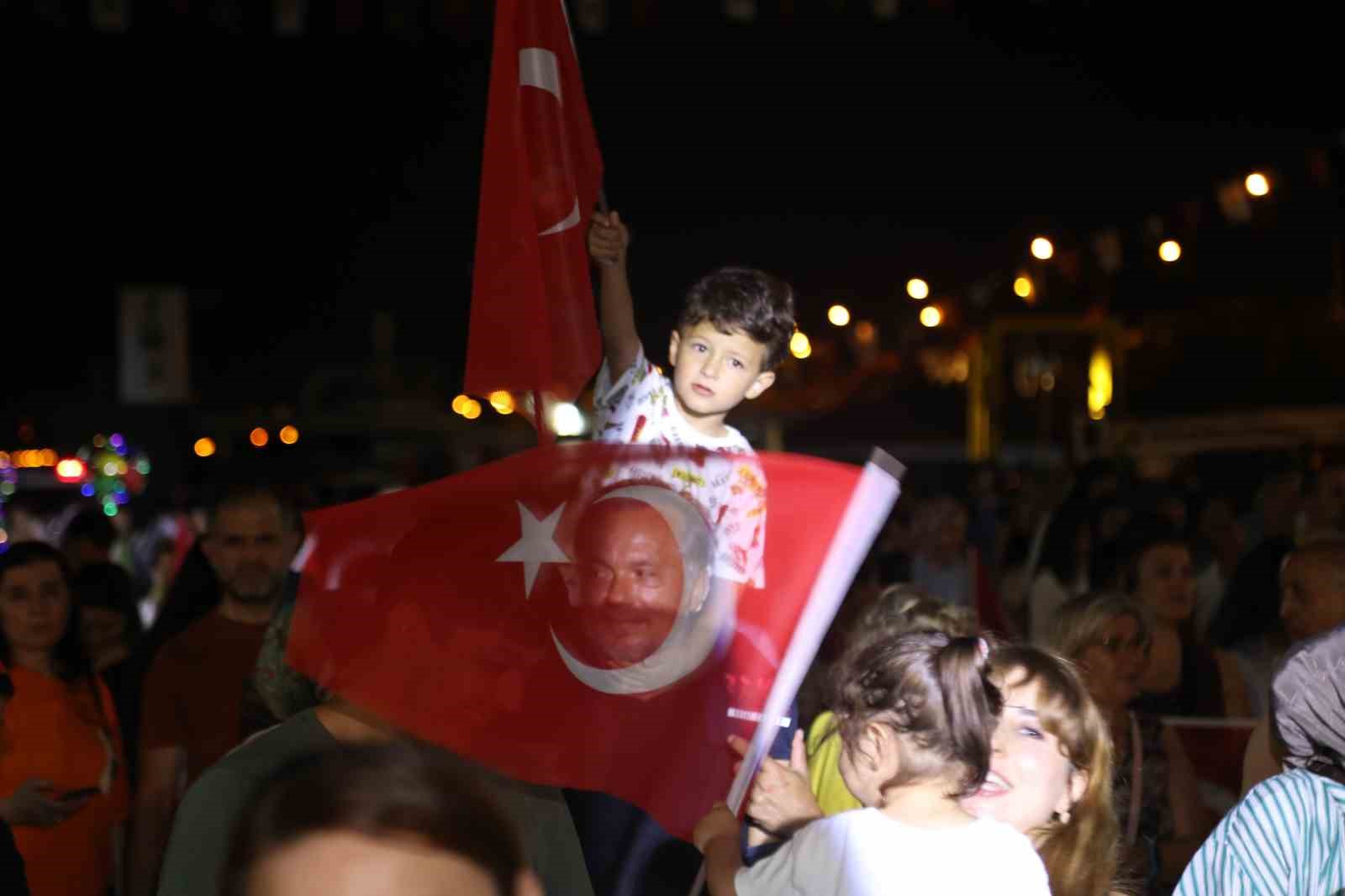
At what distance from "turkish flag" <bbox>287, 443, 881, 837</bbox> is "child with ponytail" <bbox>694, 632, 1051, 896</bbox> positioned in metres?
0.30

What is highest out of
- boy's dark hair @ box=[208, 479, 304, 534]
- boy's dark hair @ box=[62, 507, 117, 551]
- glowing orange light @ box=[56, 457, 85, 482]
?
glowing orange light @ box=[56, 457, 85, 482]

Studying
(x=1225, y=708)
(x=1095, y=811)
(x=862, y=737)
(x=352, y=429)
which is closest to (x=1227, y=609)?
(x=1225, y=708)

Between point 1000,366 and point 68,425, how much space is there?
3639 centimetres

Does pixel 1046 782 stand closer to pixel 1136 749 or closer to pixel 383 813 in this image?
pixel 1136 749

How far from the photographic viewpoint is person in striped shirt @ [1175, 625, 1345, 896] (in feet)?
10.4

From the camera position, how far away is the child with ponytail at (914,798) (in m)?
2.77

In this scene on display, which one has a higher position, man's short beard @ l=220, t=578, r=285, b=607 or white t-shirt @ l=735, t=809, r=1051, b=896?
man's short beard @ l=220, t=578, r=285, b=607

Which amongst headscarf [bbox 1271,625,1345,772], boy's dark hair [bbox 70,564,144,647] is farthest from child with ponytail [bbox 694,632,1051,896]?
boy's dark hair [bbox 70,564,144,647]

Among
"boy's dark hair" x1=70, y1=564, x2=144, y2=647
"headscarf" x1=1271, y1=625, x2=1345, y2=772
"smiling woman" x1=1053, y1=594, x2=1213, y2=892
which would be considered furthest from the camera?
"boy's dark hair" x1=70, y1=564, x2=144, y2=647

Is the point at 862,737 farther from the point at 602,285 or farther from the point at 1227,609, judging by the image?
the point at 1227,609

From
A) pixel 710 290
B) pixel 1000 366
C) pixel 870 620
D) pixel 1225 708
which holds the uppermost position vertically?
pixel 1000 366

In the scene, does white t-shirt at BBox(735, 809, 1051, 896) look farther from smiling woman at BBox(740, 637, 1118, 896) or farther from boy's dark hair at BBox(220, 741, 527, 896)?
boy's dark hair at BBox(220, 741, 527, 896)

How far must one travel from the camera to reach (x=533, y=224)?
3.96 m

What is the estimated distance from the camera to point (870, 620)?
15.8ft
